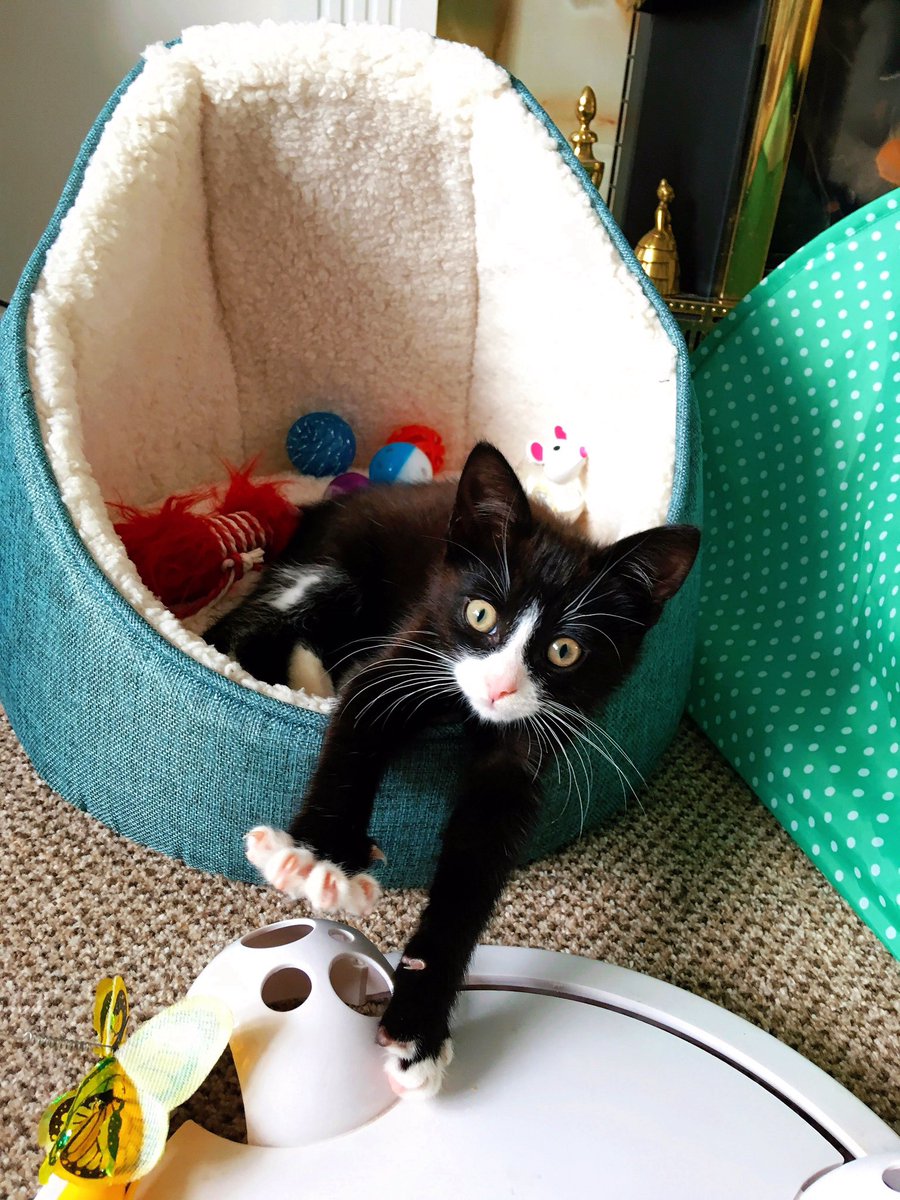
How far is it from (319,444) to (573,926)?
3.24ft

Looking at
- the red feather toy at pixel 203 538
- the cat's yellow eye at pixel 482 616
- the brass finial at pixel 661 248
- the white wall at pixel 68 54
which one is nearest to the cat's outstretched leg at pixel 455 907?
the cat's yellow eye at pixel 482 616

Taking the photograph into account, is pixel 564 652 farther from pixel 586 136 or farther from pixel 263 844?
pixel 586 136

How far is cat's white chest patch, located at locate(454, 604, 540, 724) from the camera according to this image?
33.3 inches

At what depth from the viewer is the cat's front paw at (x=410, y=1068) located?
2.44 feet

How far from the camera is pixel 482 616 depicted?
2.98 feet

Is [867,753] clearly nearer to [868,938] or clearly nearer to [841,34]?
[868,938]

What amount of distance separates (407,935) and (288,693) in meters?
0.29

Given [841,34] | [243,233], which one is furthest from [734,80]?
[243,233]

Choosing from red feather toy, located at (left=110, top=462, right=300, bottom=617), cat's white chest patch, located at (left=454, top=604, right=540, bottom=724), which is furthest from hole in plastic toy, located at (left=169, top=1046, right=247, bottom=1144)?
red feather toy, located at (left=110, top=462, right=300, bottom=617)

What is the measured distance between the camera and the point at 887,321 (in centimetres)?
135

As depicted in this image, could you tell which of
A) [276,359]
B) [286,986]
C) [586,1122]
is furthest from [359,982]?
[276,359]

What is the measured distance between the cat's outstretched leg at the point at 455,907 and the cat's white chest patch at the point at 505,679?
0.22 feet

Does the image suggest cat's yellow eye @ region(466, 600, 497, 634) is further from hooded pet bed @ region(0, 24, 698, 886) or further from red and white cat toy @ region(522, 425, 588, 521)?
red and white cat toy @ region(522, 425, 588, 521)

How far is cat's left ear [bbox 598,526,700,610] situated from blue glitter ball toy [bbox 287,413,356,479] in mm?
890
